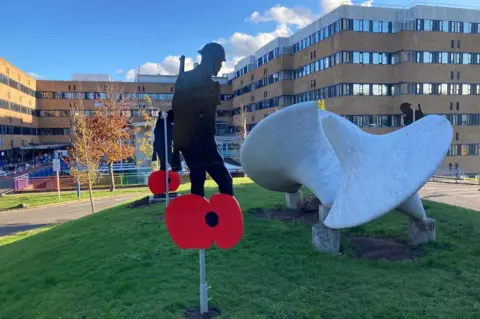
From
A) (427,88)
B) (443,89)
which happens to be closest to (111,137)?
(427,88)

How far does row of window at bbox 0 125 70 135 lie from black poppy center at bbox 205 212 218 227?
55.5 m

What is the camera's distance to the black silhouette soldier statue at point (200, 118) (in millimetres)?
5770

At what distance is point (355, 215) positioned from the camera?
7.15m

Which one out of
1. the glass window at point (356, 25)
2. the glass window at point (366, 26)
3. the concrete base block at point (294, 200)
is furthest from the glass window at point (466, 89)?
the concrete base block at point (294, 200)

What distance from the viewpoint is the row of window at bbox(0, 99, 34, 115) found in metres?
52.1

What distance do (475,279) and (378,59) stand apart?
42.4m

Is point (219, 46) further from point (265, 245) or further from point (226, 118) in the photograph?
point (226, 118)

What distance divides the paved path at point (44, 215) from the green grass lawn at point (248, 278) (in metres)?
8.03

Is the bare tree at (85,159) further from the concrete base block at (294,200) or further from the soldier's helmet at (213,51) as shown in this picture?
the soldier's helmet at (213,51)

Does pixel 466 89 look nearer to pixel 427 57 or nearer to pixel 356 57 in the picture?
pixel 427 57

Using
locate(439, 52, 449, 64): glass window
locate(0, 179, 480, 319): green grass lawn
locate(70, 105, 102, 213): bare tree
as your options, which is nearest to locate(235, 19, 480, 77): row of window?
locate(439, 52, 449, 64): glass window

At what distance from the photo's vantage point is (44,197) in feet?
88.4

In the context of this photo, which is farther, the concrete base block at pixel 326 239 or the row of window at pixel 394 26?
the row of window at pixel 394 26

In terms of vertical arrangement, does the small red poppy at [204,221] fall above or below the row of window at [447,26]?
below
